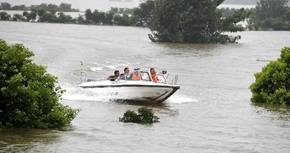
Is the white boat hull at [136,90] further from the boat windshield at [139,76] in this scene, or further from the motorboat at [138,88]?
the boat windshield at [139,76]

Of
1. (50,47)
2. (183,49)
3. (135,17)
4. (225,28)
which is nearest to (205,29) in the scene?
(225,28)

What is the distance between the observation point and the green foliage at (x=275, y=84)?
104 feet

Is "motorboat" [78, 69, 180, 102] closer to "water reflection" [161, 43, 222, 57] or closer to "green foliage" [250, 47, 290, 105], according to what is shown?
"green foliage" [250, 47, 290, 105]

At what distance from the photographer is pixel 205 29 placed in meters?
78.2

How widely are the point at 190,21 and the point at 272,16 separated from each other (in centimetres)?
5726

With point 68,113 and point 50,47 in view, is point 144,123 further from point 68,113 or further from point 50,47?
point 50,47

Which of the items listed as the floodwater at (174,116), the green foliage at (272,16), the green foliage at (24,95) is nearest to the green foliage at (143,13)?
the green foliage at (272,16)

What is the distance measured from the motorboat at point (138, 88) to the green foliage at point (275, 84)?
4.41m

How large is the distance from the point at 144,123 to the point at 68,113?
116 inches

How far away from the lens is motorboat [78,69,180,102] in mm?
30656

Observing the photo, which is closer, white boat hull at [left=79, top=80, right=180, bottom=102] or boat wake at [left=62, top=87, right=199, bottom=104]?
white boat hull at [left=79, top=80, right=180, bottom=102]

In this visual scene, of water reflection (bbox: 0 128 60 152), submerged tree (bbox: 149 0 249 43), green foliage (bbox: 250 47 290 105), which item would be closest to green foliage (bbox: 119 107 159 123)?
water reflection (bbox: 0 128 60 152)

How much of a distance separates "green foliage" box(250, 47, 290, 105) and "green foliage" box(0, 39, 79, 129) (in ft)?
41.0

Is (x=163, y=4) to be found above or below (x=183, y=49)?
above
